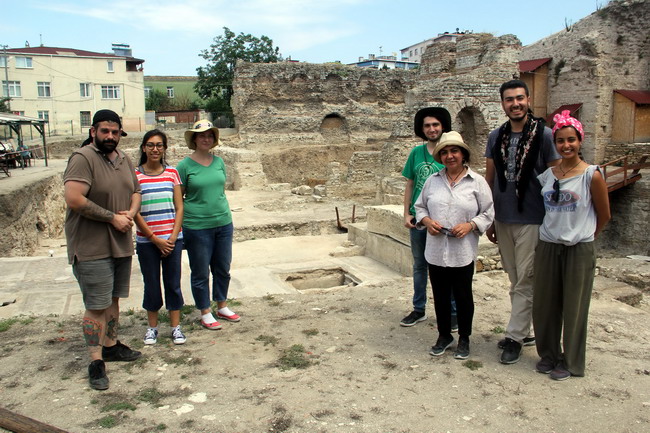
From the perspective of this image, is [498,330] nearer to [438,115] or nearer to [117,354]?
[438,115]

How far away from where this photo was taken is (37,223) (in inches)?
444

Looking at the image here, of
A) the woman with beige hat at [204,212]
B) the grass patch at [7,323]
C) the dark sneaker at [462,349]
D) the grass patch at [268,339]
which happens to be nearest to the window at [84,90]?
the grass patch at [7,323]

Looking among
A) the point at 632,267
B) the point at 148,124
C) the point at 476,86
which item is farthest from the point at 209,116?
the point at 632,267

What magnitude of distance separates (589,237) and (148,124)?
135 feet

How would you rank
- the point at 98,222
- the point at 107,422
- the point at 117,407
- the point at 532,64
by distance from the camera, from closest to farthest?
the point at 107,422
the point at 117,407
the point at 98,222
the point at 532,64

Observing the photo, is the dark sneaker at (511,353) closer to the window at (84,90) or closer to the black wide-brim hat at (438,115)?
the black wide-brim hat at (438,115)

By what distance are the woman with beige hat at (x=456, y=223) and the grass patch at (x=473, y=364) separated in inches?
2.8

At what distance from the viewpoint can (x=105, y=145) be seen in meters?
3.46

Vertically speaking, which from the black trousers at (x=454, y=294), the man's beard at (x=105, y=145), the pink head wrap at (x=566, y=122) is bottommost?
the black trousers at (x=454, y=294)

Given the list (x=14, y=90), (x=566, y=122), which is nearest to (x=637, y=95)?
(x=566, y=122)

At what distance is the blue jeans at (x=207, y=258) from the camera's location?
170 inches

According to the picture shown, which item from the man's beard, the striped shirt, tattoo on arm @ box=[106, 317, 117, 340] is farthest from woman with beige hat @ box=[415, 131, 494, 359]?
tattoo on arm @ box=[106, 317, 117, 340]

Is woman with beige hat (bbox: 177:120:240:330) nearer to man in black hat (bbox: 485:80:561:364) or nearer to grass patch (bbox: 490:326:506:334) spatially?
man in black hat (bbox: 485:80:561:364)

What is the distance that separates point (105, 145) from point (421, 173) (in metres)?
2.44
